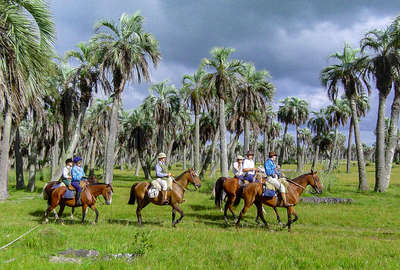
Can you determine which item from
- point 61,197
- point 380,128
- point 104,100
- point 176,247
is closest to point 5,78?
point 61,197

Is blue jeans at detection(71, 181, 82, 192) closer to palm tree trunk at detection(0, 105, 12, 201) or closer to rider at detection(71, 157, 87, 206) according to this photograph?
rider at detection(71, 157, 87, 206)

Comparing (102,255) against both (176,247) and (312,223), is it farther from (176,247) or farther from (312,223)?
(312,223)

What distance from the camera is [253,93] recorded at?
1045 inches

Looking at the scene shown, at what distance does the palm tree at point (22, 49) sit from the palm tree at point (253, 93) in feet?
62.3

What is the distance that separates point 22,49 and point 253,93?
21370 mm

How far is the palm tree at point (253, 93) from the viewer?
2641 centimetres

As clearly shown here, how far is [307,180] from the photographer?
11570 millimetres

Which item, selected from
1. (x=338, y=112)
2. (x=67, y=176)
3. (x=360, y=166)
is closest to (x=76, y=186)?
(x=67, y=176)

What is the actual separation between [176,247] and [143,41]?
18335 mm

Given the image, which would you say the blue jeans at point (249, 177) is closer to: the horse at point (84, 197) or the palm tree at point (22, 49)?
the horse at point (84, 197)

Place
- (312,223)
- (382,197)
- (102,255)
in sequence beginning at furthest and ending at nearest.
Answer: (382,197) < (312,223) < (102,255)

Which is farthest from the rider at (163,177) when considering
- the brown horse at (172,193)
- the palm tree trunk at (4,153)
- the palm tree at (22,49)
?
the palm tree trunk at (4,153)

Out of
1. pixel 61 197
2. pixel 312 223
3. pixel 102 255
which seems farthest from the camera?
pixel 312 223

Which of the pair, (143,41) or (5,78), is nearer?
(5,78)
